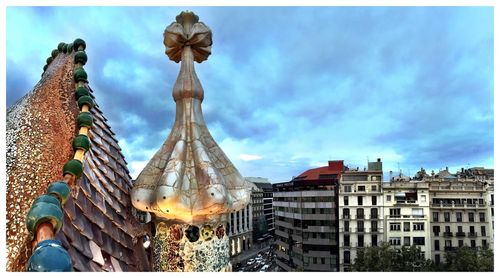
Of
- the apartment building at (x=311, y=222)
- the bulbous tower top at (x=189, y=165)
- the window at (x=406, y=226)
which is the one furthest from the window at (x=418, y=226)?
the bulbous tower top at (x=189, y=165)

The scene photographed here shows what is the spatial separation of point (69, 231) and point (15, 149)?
80cm

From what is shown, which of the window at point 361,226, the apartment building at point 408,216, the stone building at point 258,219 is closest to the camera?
the apartment building at point 408,216

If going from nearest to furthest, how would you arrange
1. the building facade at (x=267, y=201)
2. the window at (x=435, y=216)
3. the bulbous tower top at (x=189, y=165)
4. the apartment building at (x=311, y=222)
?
1. the bulbous tower top at (x=189, y=165)
2. the window at (x=435, y=216)
3. the apartment building at (x=311, y=222)
4. the building facade at (x=267, y=201)

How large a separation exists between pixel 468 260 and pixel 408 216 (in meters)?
3.74

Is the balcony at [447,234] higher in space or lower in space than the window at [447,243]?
higher

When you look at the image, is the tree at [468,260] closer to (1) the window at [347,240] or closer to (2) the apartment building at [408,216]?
(2) the apartment building at [408,216]

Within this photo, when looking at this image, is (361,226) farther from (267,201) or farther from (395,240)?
(267,201)

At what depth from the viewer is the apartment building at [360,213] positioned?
680 inches

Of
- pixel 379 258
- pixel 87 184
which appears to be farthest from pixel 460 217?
pixel 87 184

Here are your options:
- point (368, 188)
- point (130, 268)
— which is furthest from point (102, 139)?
point (368, 188)

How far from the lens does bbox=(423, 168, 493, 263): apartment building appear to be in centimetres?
1725

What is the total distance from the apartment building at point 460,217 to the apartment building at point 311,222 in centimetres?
438

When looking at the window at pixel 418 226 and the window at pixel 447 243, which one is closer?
the window at pixel 418 226

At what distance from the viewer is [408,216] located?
17.0m
